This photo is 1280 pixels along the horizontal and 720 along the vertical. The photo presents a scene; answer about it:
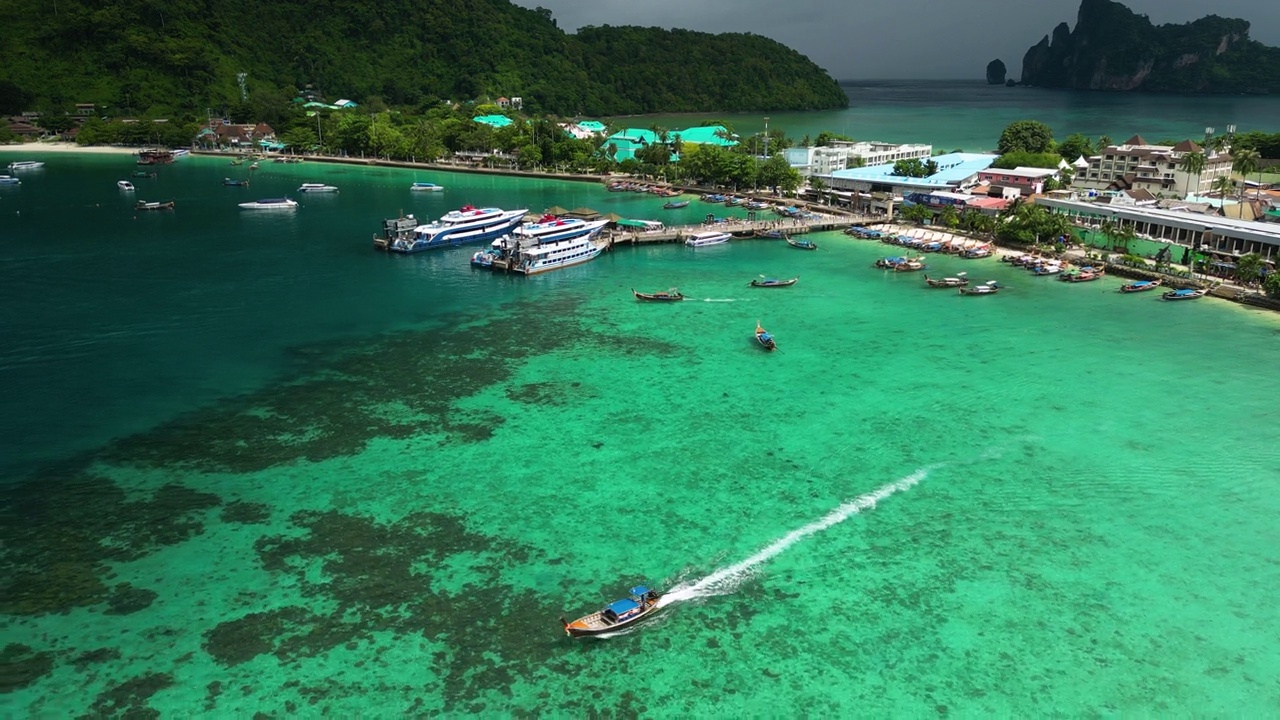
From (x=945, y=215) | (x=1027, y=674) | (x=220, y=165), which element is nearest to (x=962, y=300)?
(x=945, y=215)

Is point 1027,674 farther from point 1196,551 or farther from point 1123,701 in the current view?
point 1196,551

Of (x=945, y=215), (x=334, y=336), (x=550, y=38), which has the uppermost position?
(x=550, y=38)

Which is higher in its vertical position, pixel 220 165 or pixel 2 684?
pixel 220 165

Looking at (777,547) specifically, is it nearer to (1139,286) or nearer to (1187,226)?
(1139,286)

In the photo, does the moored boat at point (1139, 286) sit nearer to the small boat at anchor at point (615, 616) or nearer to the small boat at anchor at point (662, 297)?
the small boat at anchor at point (662, 297)

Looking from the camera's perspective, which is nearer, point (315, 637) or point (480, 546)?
point (315, 637)

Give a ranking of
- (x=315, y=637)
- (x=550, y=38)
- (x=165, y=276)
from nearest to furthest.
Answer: (x=315, y=637) < (x=165, y=276) < (x=550, y=38)

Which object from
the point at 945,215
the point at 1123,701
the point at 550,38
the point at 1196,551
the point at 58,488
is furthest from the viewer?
the point at 550,38
